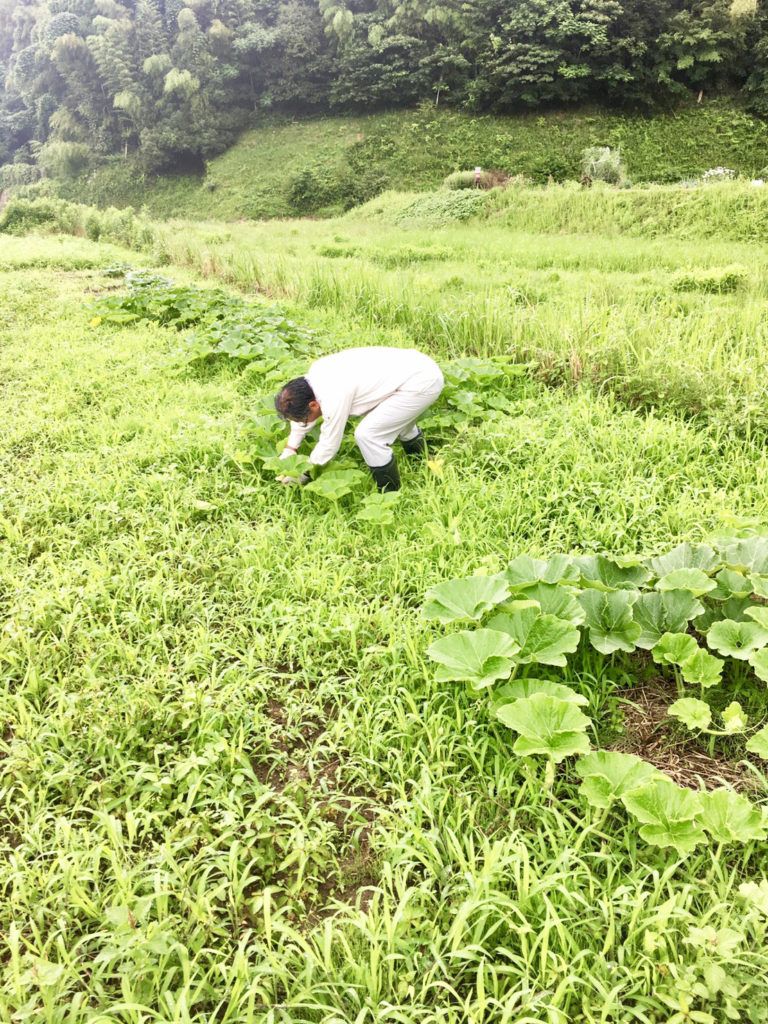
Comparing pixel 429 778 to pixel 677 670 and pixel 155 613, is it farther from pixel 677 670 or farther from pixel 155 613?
pixel 155 613

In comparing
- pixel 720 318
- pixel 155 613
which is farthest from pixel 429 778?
pixel 720 318

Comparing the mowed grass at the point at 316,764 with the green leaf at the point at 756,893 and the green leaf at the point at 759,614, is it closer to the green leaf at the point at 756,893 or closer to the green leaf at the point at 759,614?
the green leaf at the point at 756,893

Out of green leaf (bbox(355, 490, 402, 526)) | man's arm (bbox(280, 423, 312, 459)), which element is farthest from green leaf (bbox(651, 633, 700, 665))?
man's arm (bbox(280, 423, 312, 459))

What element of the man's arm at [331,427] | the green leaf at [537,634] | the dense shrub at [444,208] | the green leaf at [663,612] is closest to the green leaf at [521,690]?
the green leaf at [537,634]

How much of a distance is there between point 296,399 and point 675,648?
2289mm

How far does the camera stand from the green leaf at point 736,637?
193cm

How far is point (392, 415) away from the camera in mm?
3402

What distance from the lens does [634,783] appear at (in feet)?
5.24

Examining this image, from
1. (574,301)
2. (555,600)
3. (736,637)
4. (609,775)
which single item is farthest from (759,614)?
(574,301)

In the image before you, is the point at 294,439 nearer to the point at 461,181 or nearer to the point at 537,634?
the point at 537,634

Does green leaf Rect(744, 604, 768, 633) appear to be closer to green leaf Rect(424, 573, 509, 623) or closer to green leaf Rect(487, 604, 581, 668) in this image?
green leaf Rect(487, 604, 581, 668)

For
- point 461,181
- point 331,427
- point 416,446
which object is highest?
point 331,427

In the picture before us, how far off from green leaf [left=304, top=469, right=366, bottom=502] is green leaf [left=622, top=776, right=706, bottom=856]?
209 cm

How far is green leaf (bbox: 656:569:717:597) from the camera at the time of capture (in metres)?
2.14
